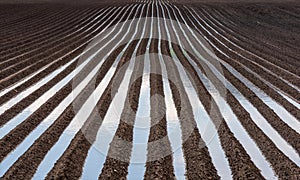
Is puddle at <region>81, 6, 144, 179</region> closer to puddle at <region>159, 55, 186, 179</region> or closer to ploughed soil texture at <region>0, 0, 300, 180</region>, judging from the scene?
ploughed soil texture at <region>0, 0, 300, 180</region>

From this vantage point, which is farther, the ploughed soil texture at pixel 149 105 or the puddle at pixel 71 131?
the ploughed soil texture at pixel 149 105

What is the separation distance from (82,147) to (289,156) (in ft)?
11.5

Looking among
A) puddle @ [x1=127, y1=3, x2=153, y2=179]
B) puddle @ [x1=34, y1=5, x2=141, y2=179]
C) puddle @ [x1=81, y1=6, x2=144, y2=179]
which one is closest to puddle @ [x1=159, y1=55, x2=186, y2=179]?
puddle @ [x1=127, y1=3, x2=153, y2=179]

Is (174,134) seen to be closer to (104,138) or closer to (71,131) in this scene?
(104,138)

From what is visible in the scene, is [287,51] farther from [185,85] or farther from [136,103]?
[136,103]

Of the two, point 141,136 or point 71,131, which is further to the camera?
point 71,131

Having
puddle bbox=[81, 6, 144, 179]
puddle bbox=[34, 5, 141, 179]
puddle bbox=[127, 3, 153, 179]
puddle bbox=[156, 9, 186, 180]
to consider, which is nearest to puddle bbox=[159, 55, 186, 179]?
puddle bbox=[156, 9, 186, 180]

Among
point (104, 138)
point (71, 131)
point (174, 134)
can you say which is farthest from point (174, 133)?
point (71, 131)

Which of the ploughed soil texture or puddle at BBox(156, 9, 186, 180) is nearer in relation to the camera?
puddle at BBox(156, 9, 186, 180)

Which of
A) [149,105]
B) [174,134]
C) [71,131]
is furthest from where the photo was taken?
[149,105]

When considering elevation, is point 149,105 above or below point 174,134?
below

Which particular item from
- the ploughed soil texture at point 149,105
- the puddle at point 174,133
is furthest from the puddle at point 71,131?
the puddle at point 174,133

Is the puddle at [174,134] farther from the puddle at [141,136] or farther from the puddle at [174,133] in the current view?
the puddle at [141,136]

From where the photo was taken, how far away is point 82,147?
8828 mm
